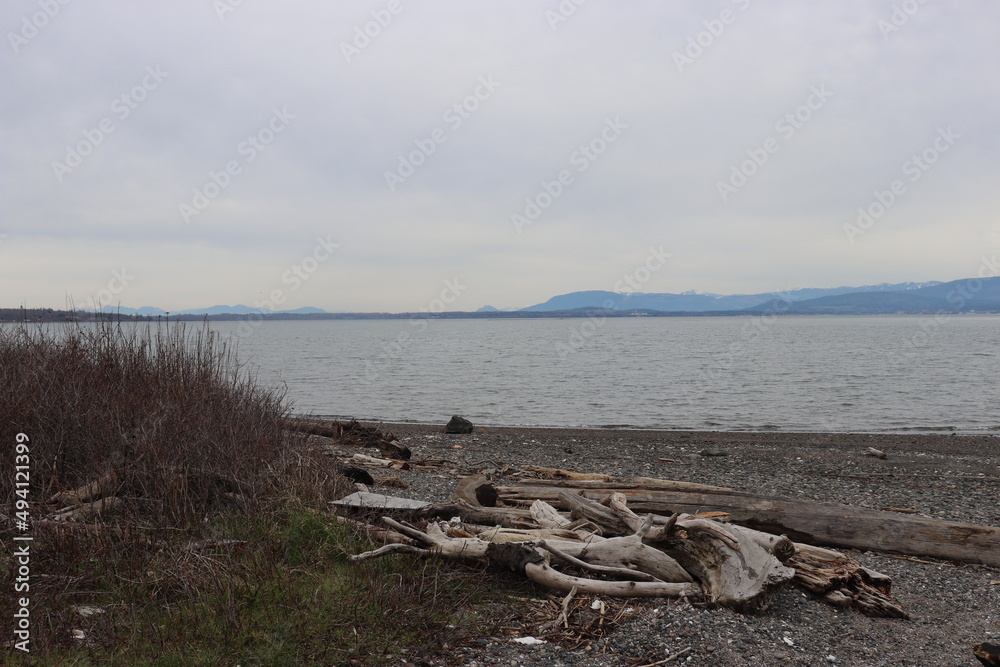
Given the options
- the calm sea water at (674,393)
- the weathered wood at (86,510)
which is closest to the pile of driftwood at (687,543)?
the weathered wood at (86,510)

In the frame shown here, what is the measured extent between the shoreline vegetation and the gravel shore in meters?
0.03

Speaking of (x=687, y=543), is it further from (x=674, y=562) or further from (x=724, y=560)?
(x=724, y=560)

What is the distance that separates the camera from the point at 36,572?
526 centimetres

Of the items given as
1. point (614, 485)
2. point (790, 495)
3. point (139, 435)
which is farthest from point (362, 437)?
point (790, 495)

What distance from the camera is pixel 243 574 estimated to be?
5.18m

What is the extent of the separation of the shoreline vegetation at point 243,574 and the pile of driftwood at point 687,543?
0.15m

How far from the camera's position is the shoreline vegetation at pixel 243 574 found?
459cm

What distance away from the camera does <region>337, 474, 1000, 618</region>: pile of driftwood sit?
571 cm

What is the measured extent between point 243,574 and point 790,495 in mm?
9579

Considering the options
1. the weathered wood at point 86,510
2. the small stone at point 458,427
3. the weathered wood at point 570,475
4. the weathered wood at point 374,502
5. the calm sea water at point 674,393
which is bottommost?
the calm sea water at point 674,393

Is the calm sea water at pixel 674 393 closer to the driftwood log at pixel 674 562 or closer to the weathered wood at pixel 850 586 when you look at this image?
the driftwood log at pixel 674 562

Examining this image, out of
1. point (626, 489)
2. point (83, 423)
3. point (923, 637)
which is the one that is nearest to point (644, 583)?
point (923, 637)

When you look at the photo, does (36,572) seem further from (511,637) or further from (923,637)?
(923,637)


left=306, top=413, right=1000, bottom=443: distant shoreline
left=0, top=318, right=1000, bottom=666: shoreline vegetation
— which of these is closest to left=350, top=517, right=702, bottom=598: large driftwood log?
left=0, top=318, right=1000, bottom=666: shoreline vegetation
